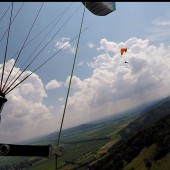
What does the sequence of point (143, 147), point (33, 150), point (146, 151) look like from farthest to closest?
point (143, 147) < point (146, 151) < point (33, 150)

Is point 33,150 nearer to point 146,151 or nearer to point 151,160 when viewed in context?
point 151,160

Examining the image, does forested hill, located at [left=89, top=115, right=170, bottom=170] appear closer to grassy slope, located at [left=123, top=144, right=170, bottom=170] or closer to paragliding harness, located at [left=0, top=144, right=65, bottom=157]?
grassy slope, located at [left=123, top=144, right=170, bottom=170]

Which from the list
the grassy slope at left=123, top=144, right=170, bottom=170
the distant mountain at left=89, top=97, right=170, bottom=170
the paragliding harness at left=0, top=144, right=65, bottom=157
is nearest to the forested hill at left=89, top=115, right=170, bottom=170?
the distant mountain at left=89, top=97, right=170, bottom=170

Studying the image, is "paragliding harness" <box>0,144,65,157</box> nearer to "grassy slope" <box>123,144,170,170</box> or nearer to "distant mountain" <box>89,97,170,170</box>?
"grassy slope" <box>123,144,170,170</box>

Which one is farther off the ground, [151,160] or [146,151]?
[146,151]

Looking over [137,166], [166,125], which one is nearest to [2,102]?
[137,166]

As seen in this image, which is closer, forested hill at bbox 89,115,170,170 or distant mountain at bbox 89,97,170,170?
distant mountain at bbox 89,97,170,170

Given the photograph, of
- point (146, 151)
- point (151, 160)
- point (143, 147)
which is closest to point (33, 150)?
point (151, 160)

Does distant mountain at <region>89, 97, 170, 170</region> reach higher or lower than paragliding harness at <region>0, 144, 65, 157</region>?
lower

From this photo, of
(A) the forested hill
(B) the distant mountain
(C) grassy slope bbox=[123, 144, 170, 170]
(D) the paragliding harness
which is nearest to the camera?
(D) the paragliding harness

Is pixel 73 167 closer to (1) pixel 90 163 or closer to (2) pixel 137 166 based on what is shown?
(1) pixel 90 163

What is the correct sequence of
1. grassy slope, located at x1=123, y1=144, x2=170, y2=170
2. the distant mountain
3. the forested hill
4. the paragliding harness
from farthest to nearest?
the forested hill < the distant mountain < grassy slope, located at x1=123, y1=144, x2=170, y2=170 < the paragliding harness
